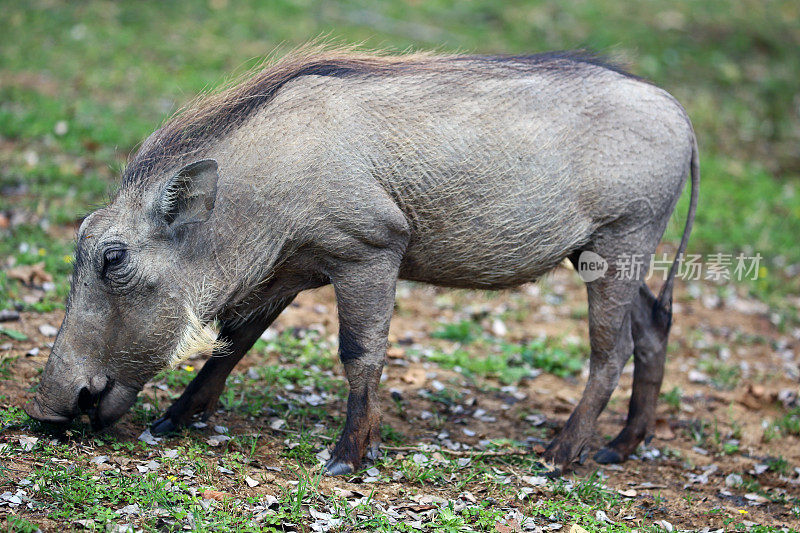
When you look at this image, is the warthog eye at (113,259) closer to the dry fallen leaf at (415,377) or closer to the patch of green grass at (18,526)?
the patch of green grass at (18,526)

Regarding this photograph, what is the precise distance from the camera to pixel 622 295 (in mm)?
4355

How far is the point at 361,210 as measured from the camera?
3.72 metres

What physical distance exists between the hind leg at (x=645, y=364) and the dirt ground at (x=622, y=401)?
177 millimetres

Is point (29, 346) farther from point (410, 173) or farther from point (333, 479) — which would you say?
point (410, 173)

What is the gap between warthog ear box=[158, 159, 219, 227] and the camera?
3559 millimetres

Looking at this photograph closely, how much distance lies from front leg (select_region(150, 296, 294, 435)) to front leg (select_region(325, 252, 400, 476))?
483 mm

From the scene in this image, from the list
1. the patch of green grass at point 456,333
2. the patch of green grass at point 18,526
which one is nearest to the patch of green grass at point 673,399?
the patch of green grass at point 456,333

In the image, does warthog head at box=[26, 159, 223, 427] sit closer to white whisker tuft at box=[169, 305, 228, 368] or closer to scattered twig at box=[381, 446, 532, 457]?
white whisker tuft at box=[169, 305, 228, 368]

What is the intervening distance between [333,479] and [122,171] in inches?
69.2

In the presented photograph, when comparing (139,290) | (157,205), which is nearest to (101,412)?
(139,290)

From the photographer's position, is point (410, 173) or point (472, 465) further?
point (472, 465)

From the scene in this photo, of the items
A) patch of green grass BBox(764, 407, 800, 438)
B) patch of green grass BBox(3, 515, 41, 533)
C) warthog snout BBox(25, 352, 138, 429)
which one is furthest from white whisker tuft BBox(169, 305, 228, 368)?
patch of green grass BBox(764, 407, 800, 438)

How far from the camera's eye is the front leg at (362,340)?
3.81 metres

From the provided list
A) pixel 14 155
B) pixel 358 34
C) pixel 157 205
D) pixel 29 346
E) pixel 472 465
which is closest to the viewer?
pixel 157 205
